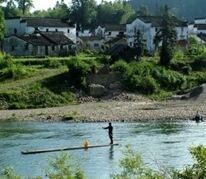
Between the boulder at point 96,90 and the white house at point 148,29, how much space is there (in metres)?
29.6

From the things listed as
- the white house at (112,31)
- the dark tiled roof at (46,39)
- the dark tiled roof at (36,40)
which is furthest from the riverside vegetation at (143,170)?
the white house at (112,31)

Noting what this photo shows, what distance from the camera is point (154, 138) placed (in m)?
41.3

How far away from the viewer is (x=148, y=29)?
98.6m

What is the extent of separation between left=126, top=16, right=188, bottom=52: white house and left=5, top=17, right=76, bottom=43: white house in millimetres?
10507

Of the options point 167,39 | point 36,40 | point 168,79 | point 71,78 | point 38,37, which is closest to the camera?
point 71,78

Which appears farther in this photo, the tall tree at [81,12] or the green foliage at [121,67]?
the tall tree at [81,12]

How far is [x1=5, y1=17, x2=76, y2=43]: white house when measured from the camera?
304 ft


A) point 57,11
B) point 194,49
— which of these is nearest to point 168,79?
point 194,49

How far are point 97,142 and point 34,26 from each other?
5515 centimetres

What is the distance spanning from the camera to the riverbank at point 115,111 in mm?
52472

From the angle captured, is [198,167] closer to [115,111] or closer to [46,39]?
A: [115,111]

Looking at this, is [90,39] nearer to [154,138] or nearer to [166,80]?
[166,80]

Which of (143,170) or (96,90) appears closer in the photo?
(143,170)

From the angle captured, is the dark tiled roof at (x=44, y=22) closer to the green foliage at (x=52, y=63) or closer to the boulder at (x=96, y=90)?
the green foliage at (x=52, y=63)
